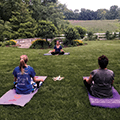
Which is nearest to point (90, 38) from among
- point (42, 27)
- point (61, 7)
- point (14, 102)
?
point (61, 7)

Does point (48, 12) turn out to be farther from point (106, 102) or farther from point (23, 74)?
point (106, 102)

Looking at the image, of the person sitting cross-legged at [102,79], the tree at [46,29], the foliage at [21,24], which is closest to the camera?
the person sitting cross-legged at [102,79]

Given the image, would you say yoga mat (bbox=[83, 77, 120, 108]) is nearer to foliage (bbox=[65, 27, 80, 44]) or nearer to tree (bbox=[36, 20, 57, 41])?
foliage (bbox=[65, 27, 80, 44])

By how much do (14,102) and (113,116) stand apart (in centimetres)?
271

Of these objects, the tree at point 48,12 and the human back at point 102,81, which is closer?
the human back at point 102,81

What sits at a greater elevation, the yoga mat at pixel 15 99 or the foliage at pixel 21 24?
the foliage at pixel 21 24

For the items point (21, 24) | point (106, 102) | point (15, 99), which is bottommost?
point (15, 99)

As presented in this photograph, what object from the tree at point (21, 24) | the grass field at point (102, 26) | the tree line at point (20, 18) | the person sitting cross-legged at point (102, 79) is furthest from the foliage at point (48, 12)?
the person sitting cross-legged at point (102, 79)

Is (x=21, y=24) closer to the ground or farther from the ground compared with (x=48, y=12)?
closer to the ground

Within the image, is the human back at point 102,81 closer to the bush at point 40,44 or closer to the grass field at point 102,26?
the bush at point 40,44

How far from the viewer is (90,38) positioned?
23.2m

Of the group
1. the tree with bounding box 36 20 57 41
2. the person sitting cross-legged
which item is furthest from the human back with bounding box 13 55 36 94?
the tree with bounding box 36 20 57 41

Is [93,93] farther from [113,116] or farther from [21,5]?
[21,5]

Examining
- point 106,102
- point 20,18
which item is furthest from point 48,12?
point 106,102
